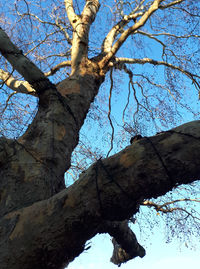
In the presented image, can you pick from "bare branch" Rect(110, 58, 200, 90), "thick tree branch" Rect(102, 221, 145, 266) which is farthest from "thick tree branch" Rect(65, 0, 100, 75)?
"thick tree branch" Rect(102, 221, 145, 266)

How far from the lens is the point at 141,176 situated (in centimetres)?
125

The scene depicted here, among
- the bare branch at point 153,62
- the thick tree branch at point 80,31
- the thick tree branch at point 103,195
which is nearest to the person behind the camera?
the thick tree branch at point 103,195

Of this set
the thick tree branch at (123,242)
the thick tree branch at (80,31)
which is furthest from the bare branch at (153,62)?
the thick tree branch at (123,242)

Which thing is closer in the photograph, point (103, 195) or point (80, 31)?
point (103, 195)

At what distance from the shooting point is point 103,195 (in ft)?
4.25

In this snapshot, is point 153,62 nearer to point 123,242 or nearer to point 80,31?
point 80,31

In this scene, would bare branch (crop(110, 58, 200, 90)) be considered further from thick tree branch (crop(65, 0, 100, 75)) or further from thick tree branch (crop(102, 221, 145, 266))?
thick tree branch (crop(102, 221, 145, 266))

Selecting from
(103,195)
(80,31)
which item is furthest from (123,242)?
(80,31)

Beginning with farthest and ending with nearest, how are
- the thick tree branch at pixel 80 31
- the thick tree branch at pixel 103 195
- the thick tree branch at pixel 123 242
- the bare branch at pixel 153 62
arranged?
the bare branch at pixel 153 62 < the thick tree branch at pixel 80 31 < the thick tree branch at pixel 123 242 < the thick tree branch at pixel 103 195

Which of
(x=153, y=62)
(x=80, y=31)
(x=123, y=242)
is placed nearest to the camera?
(x=123, y=242)

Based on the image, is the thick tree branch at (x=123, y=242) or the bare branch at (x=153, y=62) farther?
the bare branch at (x=153, y=62)

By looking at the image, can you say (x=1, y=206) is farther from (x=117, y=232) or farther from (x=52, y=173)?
(x=117, y=232)

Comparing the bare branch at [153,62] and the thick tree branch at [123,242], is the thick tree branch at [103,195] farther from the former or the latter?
the bare branch at [153,62]

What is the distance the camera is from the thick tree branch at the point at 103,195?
1.22 m
